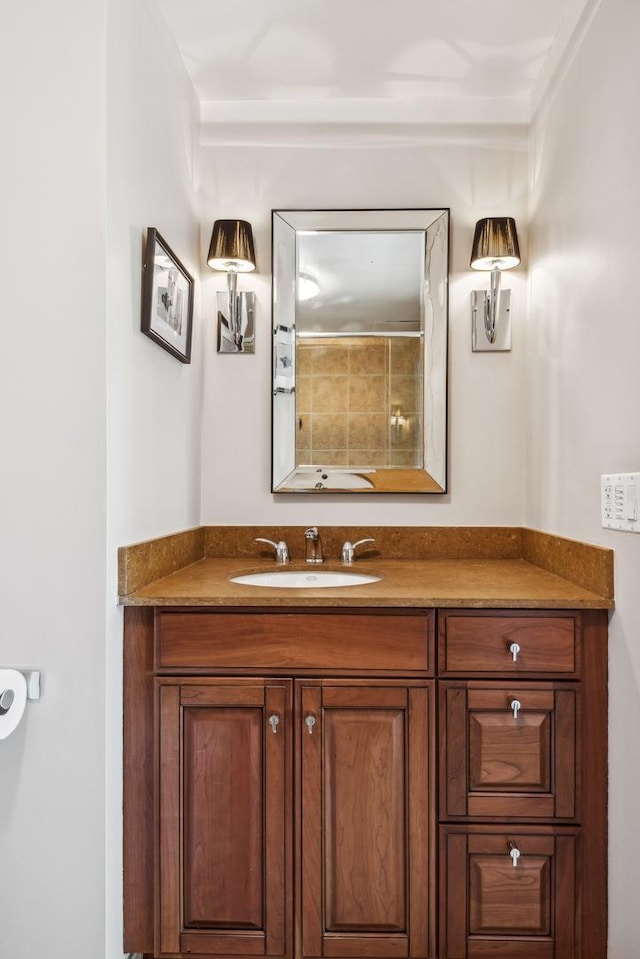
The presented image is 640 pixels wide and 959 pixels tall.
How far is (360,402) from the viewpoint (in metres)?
2.12

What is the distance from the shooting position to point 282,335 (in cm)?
214

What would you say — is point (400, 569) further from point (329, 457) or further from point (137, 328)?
point (137, 328)

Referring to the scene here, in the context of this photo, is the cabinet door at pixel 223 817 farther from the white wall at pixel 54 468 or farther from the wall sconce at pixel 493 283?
the wall sconce at pixel 493 283

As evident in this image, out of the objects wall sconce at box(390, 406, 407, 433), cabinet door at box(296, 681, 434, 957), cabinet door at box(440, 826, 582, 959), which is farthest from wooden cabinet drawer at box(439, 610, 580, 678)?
wall sconce at box(390, 406, 407, 433)

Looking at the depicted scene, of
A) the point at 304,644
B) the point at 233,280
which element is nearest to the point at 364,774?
the point at 304,644

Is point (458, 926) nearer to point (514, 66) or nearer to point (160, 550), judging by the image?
point (160, 550)

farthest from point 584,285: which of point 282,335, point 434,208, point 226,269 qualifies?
point 226,269

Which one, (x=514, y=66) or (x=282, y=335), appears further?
(x=282, y=335)

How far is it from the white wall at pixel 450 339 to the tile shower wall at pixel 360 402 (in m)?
0.12

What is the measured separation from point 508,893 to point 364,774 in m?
0.43

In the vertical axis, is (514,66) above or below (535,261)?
above

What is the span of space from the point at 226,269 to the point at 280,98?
598 mm

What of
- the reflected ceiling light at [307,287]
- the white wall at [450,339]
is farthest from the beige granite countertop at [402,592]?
the reflected ceiling light at [307,287]

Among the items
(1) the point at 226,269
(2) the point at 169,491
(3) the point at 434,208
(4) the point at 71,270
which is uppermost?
(3) the point at 434,208
